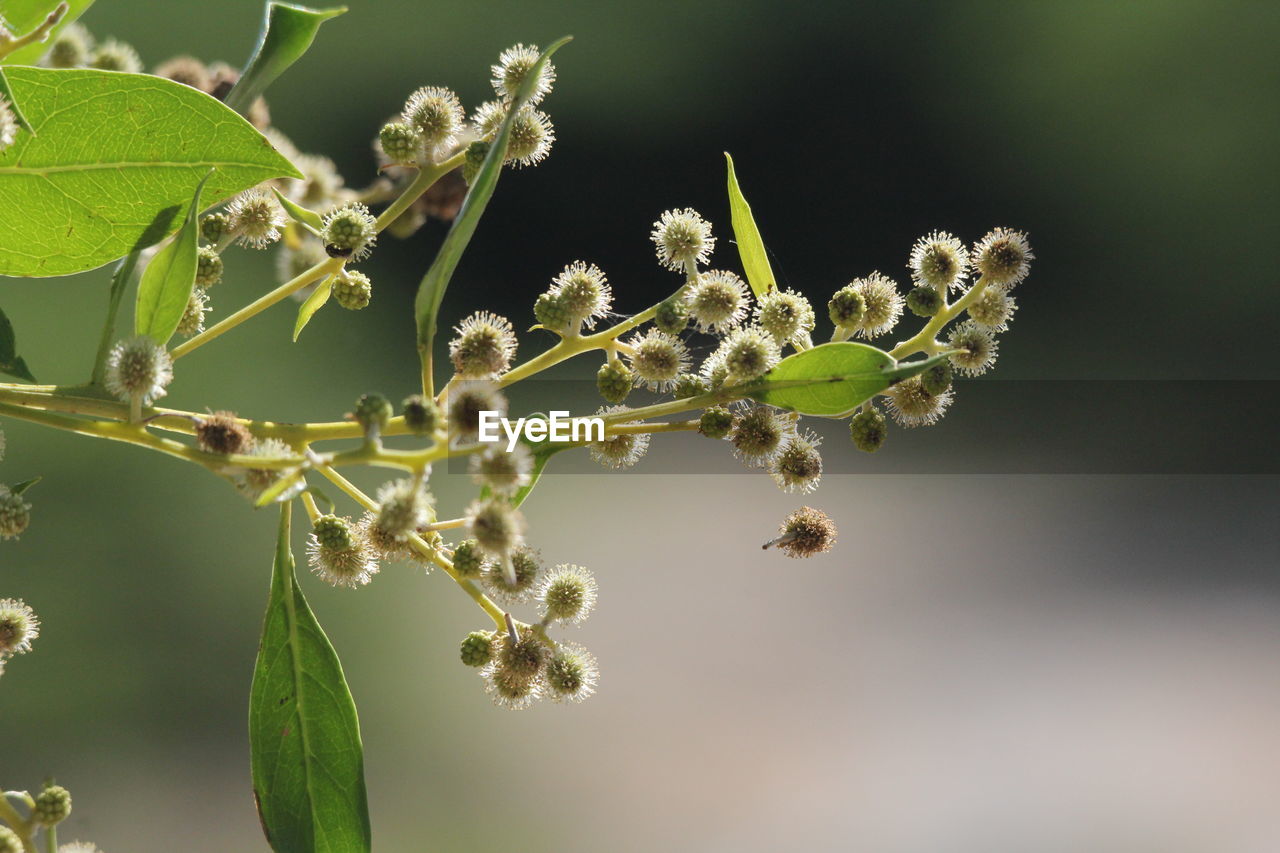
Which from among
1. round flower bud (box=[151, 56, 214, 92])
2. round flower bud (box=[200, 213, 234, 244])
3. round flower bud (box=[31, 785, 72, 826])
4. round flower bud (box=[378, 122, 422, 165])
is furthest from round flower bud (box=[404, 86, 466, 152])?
round flower bud (box=[31, 785, 72, 826])

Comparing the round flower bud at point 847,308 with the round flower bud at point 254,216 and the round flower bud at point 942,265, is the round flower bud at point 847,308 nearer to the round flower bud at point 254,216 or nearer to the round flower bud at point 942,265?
the round flower bud at point 942,265

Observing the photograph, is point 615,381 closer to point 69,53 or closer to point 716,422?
point 716,422

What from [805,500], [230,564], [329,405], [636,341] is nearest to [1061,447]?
[805,500]

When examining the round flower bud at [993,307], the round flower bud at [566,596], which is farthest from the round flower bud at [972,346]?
the round flower bud at [566,596]

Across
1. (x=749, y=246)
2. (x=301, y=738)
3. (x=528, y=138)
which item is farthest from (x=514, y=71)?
(x=301, y=738)

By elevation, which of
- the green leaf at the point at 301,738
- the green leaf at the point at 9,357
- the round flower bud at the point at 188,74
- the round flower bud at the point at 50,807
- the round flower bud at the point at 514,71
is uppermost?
the round flower bud at the point at 188,74

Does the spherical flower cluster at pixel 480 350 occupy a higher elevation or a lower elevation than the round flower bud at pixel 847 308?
lower
